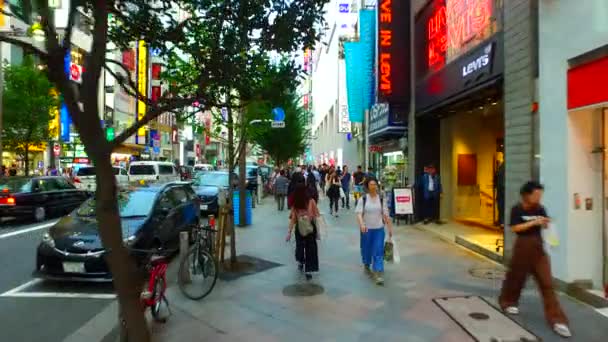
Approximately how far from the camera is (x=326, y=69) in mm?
60594

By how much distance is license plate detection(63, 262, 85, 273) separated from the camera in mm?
7699

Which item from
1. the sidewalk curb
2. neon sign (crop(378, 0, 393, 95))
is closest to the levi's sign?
neon sign (crop(378, 0, 393, 95))

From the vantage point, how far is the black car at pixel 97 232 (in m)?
7.74

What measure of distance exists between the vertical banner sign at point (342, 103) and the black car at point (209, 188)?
16324 mm

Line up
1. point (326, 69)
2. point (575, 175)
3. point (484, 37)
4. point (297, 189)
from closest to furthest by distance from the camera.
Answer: point (575, 175)
point (297, 189)
point (484, 37)
point (326, 69)

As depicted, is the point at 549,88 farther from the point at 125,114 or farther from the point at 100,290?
the point at 125,114

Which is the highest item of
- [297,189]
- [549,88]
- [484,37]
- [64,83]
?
[484,37]

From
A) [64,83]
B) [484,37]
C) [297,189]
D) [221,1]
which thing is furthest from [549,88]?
[64,83]

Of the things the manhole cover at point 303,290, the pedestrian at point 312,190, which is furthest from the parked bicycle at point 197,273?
the pedestrian at point 312,190

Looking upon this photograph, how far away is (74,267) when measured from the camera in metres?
7.71

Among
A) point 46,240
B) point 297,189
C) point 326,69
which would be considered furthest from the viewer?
point 326,69

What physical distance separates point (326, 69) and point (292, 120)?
16776 mm

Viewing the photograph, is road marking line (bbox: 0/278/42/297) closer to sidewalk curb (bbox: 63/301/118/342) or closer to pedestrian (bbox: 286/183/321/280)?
sidewalk curb (bbox: 63/301/118/342)

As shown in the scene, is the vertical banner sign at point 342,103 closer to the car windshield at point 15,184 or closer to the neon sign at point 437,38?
the neon sign at point 437,38
